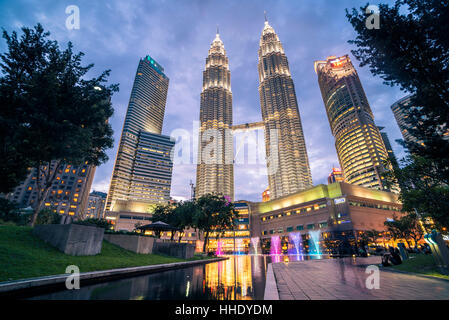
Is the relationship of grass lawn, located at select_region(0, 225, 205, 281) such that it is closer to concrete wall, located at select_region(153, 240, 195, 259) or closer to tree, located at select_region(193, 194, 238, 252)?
concrete wall, located at select_region(153, 240, 195, 259)

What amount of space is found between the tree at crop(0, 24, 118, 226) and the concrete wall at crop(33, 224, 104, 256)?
594cm

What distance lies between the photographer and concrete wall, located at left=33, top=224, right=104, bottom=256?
12164mm

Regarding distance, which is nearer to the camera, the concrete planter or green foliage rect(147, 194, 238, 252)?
the concrete planter

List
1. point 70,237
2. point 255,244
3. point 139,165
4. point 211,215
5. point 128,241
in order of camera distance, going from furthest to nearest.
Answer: point 139,165, point 255,244, point 211,215, point 128,241, point 70,237

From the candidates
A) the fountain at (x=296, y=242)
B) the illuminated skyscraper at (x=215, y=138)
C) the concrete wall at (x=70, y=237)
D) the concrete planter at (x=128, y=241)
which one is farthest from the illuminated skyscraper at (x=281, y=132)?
the concrete wall at (x=70, y=237)

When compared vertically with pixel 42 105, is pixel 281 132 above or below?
above

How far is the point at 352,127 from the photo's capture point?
438ft

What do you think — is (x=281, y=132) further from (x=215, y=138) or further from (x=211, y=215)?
(x=211, y=215)

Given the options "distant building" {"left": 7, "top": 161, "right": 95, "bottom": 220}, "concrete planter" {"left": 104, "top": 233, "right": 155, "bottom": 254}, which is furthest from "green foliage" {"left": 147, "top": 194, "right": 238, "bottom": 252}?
"distant building" {"left": 7, "top": 161, "right": 95, "bottom": 220}

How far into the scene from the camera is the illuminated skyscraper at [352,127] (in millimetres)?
120375

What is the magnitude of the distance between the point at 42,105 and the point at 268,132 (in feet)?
490
